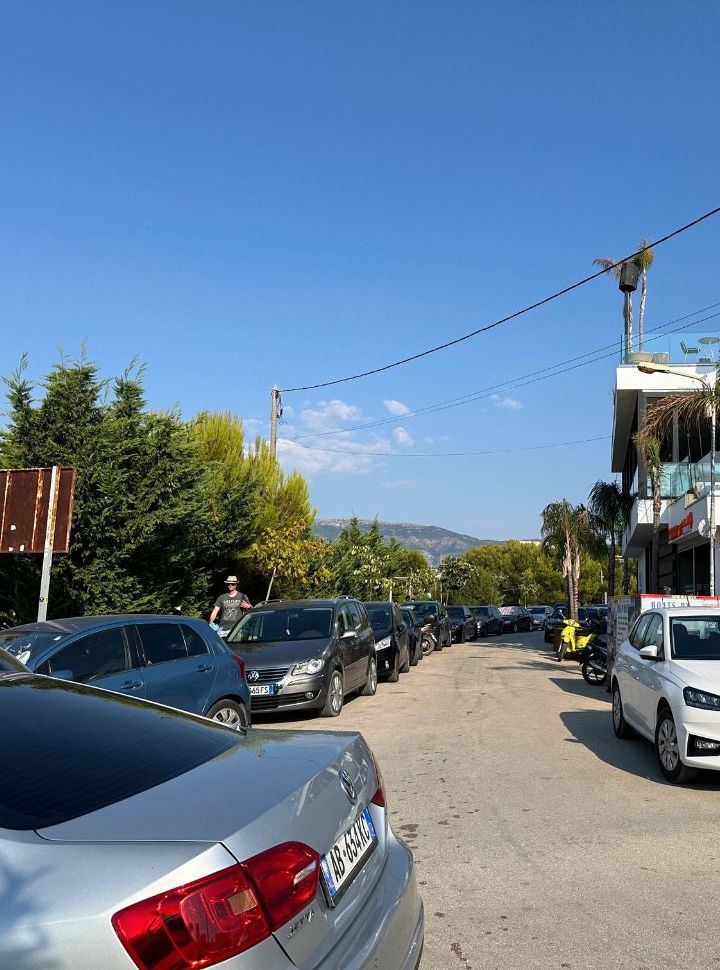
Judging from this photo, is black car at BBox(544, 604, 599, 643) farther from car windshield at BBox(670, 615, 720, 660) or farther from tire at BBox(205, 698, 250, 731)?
tire at BBox(205, 698, 250, 731)

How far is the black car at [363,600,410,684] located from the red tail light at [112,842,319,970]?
14.9 m

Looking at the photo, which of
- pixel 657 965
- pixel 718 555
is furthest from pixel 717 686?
pixel 718 555

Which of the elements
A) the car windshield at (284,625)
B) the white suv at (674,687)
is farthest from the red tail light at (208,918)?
the car windshield at (284,625)

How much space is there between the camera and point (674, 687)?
766 cm

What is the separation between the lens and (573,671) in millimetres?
19875

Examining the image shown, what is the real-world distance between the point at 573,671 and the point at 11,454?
41.9 ft

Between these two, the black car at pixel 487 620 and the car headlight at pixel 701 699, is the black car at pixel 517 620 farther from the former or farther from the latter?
the car headlight at pixel 701 699

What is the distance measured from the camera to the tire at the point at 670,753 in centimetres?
740

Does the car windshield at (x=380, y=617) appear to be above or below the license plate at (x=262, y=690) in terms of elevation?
above

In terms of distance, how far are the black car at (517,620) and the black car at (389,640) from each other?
103ft

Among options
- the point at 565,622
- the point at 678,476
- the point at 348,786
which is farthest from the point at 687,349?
the point at 348,786

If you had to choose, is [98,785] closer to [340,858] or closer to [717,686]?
[340,858]

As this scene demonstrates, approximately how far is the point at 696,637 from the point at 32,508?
358 inches

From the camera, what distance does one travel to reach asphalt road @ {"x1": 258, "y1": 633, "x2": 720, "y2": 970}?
163 inches
